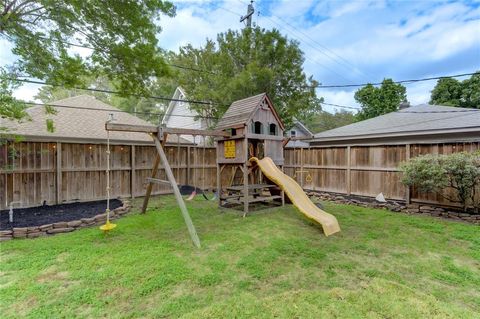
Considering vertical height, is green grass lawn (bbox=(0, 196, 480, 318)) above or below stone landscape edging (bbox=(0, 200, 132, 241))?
below

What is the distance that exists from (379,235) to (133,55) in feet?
23.3

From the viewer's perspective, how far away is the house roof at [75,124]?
809 centimetres

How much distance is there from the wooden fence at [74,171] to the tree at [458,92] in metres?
22.7

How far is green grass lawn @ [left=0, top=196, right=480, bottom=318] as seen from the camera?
2566mm

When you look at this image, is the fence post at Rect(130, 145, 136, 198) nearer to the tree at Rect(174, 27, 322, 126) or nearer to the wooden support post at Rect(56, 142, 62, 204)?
the wooden support post at Rect(56, 142, 62, 204)

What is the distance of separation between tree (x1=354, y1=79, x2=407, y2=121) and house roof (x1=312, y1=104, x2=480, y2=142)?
1105 centimetres

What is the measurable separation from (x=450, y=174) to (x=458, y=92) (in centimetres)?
2092

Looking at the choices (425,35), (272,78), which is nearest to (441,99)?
(425,35)

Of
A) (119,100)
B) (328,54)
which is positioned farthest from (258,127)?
(119,100)

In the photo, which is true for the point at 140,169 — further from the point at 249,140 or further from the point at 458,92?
the point at 458,92

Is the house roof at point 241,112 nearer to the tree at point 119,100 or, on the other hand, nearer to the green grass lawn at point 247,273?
the green grass lawn at point 247,273

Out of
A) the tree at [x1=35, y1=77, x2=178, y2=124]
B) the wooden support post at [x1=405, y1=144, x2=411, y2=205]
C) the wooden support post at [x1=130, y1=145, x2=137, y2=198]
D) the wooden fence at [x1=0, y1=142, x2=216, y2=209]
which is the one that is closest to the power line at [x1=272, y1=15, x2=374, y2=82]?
the wooden fence at [x1=0, y1=142, x2=216, y2=209]

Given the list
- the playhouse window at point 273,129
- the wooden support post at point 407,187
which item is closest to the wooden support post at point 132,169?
the playhouse window at point 273,129

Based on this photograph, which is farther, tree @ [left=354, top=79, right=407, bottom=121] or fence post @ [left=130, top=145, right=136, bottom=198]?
tree @ [left=354, top=79, right=407, bottom=121]
